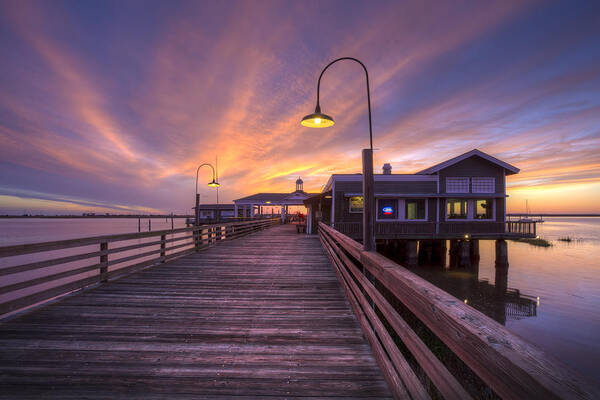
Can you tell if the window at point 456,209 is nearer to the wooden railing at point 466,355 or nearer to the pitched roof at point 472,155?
the pitched roof at point 472,155

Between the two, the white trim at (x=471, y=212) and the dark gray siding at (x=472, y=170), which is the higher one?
the dark gray siding at (x=472, y=170)

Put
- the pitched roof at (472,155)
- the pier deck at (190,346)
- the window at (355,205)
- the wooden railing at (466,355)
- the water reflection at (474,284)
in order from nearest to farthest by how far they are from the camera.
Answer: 1. the wooden railing at (466,355)
2. the pier deck at (190,346)
3. the water reflection at (474,284)
4. the pitched roof at (472,155)
5. the window at (355,205)

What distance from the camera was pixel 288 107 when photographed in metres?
15.0

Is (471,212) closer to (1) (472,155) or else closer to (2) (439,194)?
(2) (439,194)

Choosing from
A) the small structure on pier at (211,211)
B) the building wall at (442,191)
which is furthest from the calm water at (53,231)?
the building wall at (442,191)

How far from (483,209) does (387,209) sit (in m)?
6.86

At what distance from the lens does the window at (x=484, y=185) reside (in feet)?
60.2

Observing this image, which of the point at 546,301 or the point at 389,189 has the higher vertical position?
the point at 389,189

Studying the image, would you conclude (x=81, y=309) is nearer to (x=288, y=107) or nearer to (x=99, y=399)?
(x=99, y=399)

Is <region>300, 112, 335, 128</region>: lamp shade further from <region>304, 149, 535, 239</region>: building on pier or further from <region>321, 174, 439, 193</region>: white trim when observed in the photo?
<region>321, 174, 439, 193</region>: white trim

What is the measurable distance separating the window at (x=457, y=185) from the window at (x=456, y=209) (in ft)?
2.42

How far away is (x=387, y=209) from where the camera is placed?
18.6 metres

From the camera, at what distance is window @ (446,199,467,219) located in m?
18.3

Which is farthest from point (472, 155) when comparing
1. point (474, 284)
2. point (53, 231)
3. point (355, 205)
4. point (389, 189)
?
point (53, 231)
